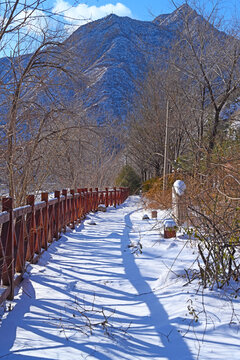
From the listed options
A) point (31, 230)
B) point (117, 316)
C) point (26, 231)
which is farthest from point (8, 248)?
point (31, 230)

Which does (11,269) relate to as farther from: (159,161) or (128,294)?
(159,161)

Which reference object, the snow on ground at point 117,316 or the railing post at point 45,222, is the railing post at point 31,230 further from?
the railing post at point 45,222

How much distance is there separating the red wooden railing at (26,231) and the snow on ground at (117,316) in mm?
236

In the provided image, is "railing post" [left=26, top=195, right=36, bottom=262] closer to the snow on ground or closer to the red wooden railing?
the red wooden railing

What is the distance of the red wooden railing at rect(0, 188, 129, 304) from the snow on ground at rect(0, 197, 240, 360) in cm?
24

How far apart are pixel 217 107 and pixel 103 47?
285 inches

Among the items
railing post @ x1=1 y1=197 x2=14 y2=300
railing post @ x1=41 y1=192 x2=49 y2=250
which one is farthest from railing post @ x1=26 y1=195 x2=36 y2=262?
railing post @ x1=1 y1=197 x2=14 y2=300

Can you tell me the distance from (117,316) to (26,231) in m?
2.21

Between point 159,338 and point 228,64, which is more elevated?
point 228,64

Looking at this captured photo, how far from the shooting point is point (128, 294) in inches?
184

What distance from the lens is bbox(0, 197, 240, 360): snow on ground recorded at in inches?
118

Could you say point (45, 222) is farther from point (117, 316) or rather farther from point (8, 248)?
point (117, 316)

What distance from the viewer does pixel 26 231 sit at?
5504 mm

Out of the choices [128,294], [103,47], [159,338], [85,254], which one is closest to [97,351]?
[159,338]
